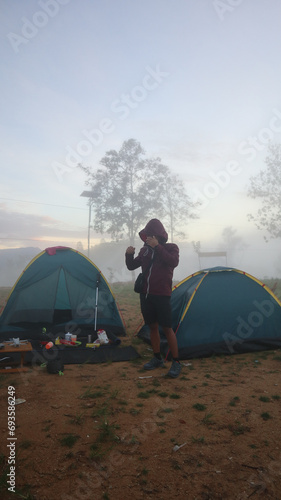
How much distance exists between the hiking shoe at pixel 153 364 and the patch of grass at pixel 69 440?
200 cm

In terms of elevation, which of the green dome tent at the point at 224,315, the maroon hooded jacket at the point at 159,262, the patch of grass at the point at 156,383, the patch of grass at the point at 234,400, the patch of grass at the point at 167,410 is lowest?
the patch of grass at the point at 156,383

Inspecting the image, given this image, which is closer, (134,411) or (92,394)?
(134,411)

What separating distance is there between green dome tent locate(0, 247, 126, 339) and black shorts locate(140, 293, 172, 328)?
2332mm

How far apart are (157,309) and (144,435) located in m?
1.90

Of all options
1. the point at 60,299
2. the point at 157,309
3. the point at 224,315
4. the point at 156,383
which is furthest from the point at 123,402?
the point at 60,299

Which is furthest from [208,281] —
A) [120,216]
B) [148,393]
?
[120,216]

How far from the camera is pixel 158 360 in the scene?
4.71 meters

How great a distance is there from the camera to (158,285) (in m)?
4.43

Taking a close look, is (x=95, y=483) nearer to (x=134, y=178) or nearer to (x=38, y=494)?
(x=38, y=494)

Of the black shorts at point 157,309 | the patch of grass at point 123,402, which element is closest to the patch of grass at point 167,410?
the patch of grass at point 123,402

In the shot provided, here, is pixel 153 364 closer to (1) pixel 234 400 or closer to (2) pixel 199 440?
(1) pixel 234 400

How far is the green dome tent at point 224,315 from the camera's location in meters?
5.25

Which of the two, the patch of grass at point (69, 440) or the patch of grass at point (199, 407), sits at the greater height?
the patch of grass at point (69, 440)

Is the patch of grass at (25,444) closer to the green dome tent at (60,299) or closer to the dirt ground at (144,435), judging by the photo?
the dirt ground at (144,435)
